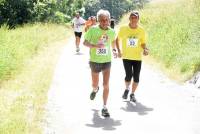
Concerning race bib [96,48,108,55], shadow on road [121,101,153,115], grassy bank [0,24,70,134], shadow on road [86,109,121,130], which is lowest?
shadow on road [86,109,121,130]

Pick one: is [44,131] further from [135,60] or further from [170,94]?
[170,94]

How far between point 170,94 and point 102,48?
10.3ft

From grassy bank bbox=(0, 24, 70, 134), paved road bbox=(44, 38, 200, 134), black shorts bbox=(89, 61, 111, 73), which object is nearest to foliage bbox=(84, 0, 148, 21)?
grassy bank bbox=(0, 24, 70, 134)

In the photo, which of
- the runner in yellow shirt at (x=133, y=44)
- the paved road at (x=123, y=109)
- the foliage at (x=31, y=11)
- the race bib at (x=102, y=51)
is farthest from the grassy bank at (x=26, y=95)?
the foliage at (x=31, y=11)

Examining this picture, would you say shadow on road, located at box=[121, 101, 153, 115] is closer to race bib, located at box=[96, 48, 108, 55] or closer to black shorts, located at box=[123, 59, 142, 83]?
black shorts, located at box=[123, 59, 142, 83]

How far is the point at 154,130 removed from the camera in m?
8.72

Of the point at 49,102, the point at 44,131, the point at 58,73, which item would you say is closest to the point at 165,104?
the point at 49,102

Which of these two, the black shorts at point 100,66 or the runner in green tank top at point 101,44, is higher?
the runner in green tank top at point 101,44

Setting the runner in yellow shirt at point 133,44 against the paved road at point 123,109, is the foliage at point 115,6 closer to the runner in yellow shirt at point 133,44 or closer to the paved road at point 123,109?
the paved road at point 123,109

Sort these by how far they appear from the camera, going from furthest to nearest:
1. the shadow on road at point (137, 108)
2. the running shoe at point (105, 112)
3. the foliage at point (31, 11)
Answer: the foliage at point (31, 11), the shadow on road at point (137, 108), the running shoe at point (105, 112)

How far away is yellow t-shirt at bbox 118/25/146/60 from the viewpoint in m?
10.8

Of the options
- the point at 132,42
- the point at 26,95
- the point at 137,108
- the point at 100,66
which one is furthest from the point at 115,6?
Answer: the point at 100,66

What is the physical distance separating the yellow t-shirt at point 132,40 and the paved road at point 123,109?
3.56 ft

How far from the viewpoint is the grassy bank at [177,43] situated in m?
14.9
